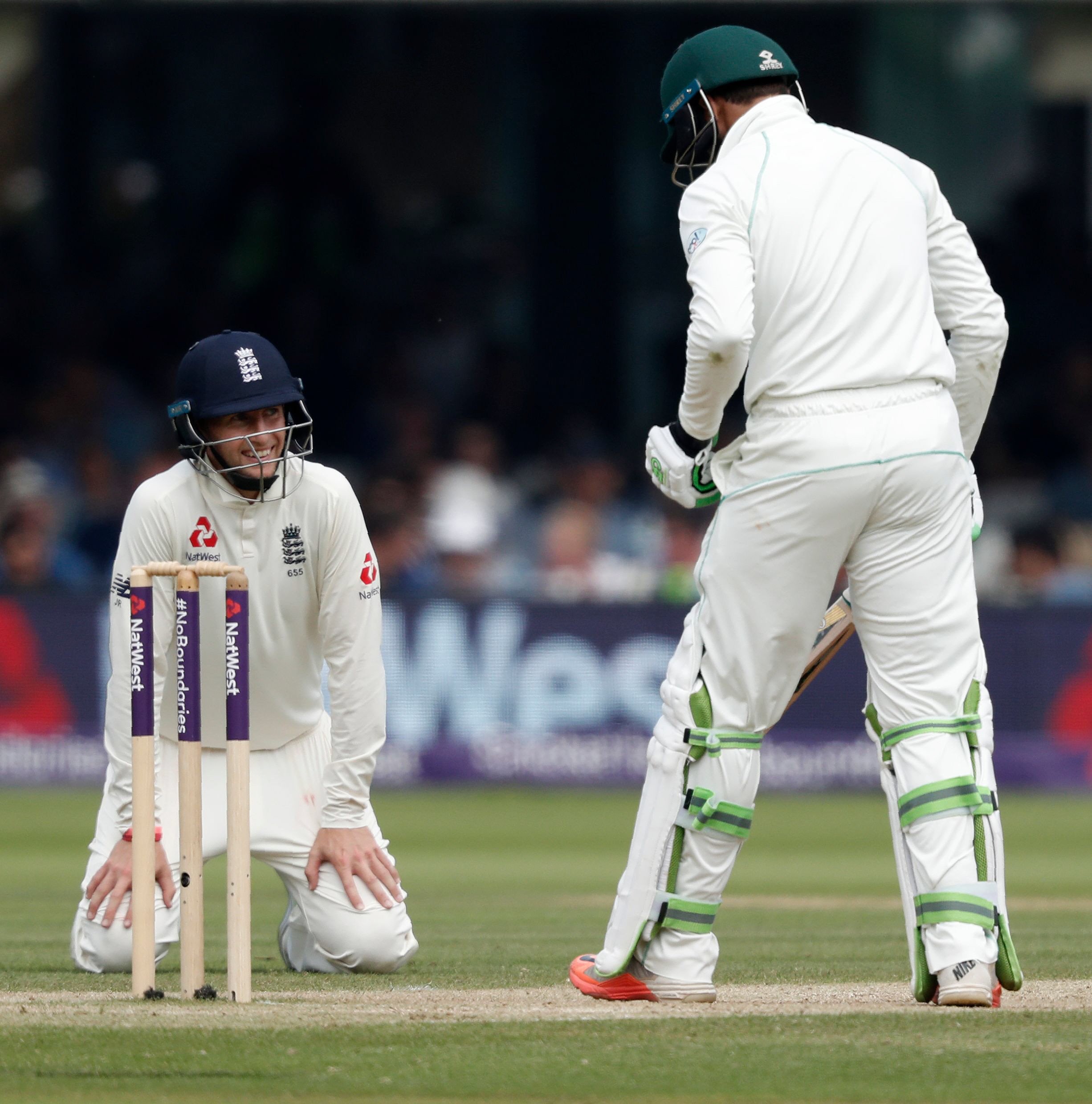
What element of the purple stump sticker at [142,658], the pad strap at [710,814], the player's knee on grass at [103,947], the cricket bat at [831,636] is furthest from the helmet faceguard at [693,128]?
the player's knee on grass at [103,947]

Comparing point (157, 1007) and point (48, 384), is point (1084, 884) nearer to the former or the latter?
point (157, 1007)

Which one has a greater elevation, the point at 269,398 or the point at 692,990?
the point at 269,398

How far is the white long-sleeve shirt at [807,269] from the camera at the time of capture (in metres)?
→ 4.08

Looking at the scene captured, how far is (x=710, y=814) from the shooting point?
414cm

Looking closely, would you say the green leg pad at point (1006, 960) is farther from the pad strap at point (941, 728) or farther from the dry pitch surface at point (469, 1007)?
the pad strap at point (941, 728)

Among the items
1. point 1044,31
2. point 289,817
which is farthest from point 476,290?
point 289,817

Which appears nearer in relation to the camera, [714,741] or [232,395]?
[714,741]

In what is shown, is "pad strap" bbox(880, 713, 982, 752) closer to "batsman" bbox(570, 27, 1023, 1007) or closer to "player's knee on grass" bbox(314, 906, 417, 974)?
"batsman" bbox(570, 27, 1023, 1007)

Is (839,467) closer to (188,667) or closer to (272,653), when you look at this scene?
(188,667)

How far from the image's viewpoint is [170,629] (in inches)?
199

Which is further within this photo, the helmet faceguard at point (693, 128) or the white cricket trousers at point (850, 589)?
the helmet faceguard at point (693, 128)

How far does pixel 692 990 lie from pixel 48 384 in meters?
12.0

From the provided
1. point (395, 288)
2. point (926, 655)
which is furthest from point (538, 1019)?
point (395, 288)

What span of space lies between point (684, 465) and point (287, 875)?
1.77m
